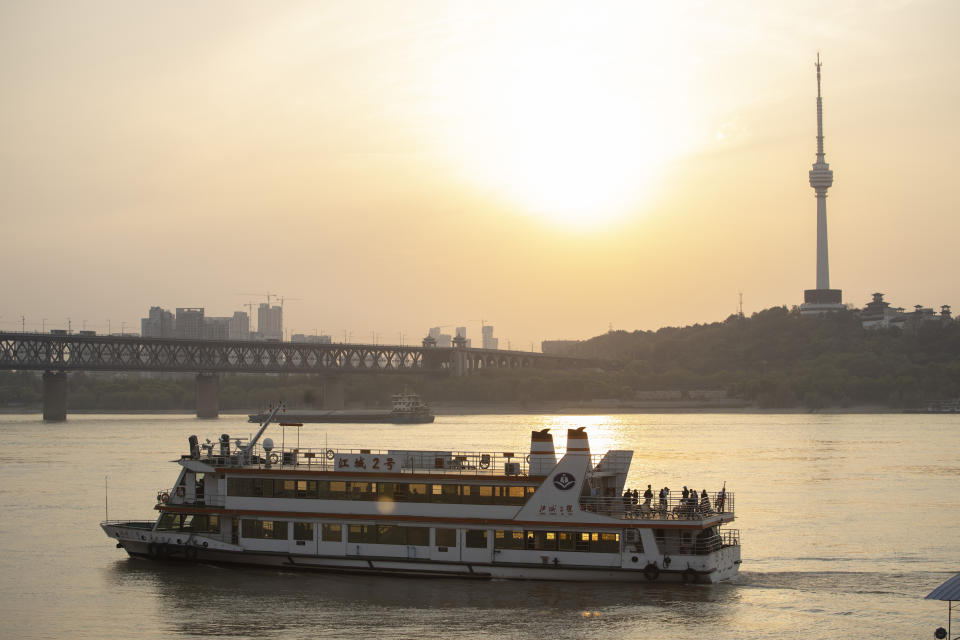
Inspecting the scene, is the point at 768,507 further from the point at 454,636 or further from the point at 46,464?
the point at 46,464

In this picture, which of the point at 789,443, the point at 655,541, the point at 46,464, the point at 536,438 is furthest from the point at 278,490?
the point at 789,443

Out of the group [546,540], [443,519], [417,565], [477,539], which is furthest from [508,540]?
[417,565]

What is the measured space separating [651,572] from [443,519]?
7328 millimetres

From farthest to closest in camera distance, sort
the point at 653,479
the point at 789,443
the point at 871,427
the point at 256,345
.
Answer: the point at 256,345, the point at 871,427, the point at 789,443, the point at 653,479

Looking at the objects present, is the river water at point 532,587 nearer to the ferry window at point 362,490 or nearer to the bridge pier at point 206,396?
the ferry window at point 362,490

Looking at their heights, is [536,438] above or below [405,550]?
above

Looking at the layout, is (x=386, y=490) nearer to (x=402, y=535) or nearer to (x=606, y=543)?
(x=402, y=535)

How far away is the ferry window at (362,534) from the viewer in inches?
1649

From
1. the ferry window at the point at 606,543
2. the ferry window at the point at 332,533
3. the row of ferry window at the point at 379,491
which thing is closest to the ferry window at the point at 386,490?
the row of ferry window at the point at 379,491

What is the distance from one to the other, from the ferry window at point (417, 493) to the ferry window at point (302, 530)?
3906 mm

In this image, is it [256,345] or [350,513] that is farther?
[256,345]

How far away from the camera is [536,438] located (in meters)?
41.4

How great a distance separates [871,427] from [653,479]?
3490 inches

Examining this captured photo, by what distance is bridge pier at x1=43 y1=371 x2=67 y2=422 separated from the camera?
590ft
